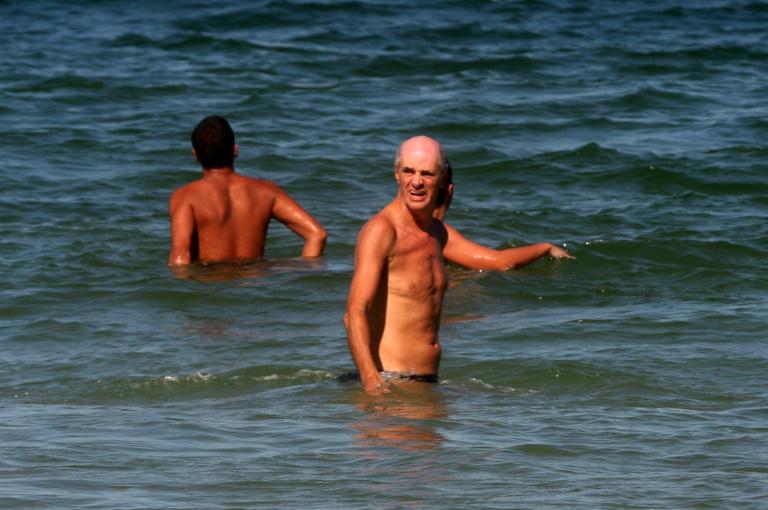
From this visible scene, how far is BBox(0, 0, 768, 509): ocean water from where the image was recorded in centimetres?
585

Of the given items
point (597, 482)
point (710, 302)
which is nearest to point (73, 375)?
point (597, 482)

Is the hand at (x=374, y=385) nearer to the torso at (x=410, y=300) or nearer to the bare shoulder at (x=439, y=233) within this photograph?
the torso at (x=410, y=300)

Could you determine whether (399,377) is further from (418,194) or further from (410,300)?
(418,194)

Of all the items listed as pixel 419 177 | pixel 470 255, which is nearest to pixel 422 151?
pixel 419 177

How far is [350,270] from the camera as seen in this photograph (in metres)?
10.1

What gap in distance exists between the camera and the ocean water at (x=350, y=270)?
5852 millimetres

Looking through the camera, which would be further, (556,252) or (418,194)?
(556,252)

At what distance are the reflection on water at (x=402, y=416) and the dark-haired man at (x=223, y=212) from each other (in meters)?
3.16

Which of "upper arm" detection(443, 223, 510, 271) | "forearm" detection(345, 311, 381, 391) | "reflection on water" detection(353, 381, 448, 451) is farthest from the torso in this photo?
"upper arm" detection(443, 223, 510, 271)

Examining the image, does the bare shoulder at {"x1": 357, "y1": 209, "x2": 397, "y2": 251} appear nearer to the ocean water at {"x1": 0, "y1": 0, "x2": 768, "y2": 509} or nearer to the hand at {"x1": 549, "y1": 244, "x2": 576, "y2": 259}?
the ocean water at {"x1": 0, "y1": 0, "x2": 768, "y2": 509}

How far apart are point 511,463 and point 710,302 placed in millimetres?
3669

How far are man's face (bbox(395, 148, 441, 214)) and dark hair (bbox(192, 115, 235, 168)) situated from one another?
335 centimetres

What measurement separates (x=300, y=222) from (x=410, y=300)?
11.1ft

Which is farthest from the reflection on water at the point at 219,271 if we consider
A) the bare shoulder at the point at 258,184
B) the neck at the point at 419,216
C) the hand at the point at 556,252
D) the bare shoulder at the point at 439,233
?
the neck at the point at 419,216
